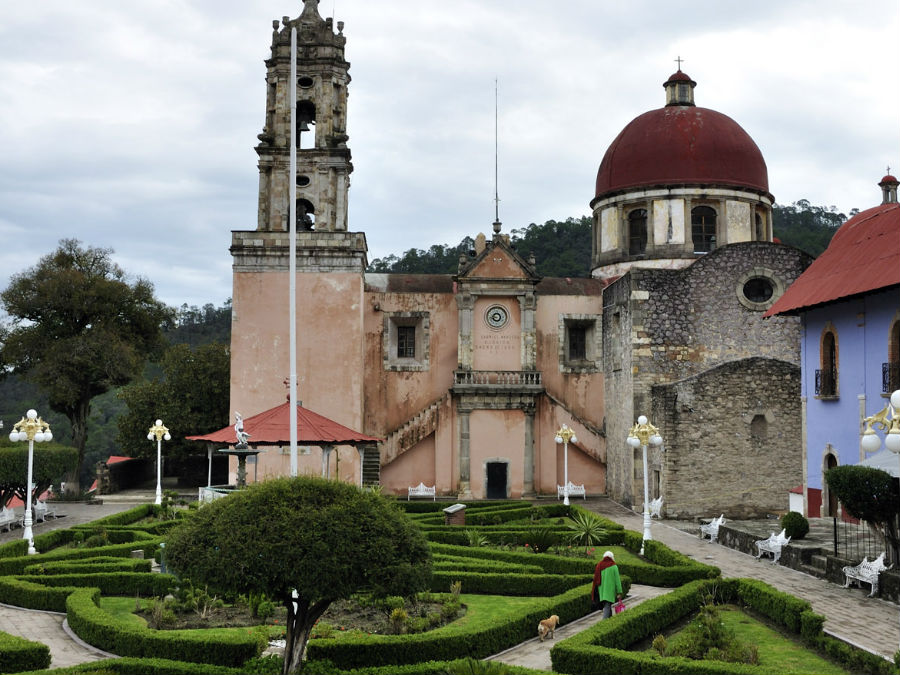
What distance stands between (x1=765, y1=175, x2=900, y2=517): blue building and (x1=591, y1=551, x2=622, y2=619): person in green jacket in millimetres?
7522

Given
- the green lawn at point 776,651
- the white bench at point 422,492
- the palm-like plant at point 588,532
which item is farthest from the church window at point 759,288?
the green lawn at point 776,651

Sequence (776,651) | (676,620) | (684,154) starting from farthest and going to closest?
(684,154) → (676,620) → (776,651)

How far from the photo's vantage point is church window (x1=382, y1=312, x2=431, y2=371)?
34844 millimetres

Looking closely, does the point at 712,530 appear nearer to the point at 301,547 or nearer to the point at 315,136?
the point at 301,547

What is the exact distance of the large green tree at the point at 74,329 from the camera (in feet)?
117

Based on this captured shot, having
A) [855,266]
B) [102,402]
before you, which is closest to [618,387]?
[855,266]

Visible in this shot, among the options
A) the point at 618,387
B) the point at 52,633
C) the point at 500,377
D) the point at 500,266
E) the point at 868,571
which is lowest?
the point at 52,633

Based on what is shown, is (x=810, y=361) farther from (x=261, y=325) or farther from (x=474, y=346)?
(x=261, y=325)

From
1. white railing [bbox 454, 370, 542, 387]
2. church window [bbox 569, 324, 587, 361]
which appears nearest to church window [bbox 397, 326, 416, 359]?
white railing [bbox 454, 370, 542, 387]

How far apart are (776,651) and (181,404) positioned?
29309 mm

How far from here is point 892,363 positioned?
742 inches

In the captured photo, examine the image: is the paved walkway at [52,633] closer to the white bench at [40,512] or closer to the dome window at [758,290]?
the white bench at [40,512]

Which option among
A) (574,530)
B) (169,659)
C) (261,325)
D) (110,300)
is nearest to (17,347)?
(110,300)

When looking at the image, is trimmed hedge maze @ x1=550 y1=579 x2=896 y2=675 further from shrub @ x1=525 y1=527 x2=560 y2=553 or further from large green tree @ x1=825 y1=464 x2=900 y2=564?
shrub @ x1=525 y1=527 x2=560 y2=553
